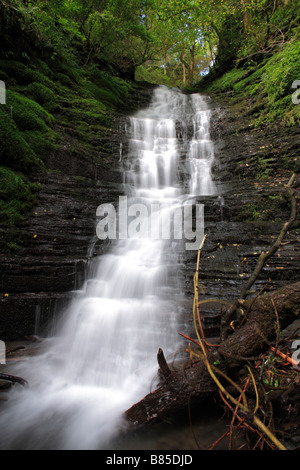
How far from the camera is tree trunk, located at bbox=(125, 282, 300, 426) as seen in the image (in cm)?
191

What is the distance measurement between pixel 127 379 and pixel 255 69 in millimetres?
14943

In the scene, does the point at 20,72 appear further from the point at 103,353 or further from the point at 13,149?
the point at 103,353

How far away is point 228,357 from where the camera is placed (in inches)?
76.1

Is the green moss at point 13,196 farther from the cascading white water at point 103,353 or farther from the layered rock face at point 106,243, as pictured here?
the cascading white water at point 103,353

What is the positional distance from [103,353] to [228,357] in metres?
2.15

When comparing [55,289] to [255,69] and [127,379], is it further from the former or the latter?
[255,69]

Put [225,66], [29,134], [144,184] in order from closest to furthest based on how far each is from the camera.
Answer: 1. [29,134]
2. [144,184]
3. [225,66]

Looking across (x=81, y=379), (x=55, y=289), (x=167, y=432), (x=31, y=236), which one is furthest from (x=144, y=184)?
(x=167, y=432)

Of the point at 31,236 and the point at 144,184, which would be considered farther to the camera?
the point at 144,184

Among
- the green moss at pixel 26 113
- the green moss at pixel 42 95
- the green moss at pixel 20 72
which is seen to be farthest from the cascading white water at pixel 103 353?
the green moss at pixel 20 72

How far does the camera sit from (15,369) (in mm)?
3150

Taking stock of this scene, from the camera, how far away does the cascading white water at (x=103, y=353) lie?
7.71ft

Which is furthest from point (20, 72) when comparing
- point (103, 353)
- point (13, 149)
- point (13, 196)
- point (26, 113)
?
point (103, 353)

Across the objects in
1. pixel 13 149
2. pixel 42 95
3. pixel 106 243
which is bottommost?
pixel 106 243
